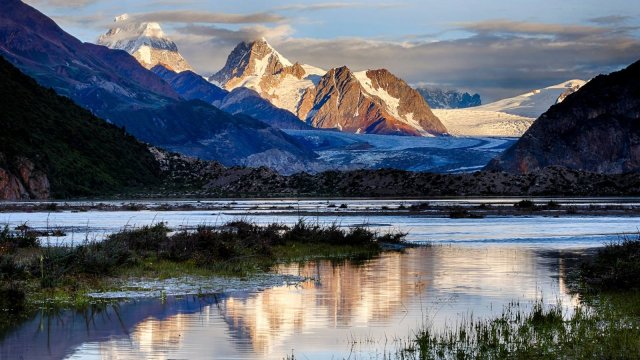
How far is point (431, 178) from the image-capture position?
6580 inches

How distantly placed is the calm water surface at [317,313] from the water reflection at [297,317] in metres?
0.03

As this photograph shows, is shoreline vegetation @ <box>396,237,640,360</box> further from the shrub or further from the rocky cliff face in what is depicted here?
the rocky cliff face

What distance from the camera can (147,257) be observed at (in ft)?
132

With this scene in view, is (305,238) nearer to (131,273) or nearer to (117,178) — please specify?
(131,273)

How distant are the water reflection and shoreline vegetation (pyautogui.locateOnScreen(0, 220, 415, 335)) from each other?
2.66 m

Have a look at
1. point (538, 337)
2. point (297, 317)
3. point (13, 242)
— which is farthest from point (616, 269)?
point (13, 242)

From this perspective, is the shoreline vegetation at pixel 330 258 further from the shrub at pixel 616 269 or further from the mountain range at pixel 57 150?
the mountain range at pixel 57 150

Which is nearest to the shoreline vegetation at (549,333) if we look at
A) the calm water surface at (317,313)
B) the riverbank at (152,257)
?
the calm water surface at (317,313)

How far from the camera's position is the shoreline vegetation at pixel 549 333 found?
20.0m

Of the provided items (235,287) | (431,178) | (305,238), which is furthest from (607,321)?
A: (431,178)

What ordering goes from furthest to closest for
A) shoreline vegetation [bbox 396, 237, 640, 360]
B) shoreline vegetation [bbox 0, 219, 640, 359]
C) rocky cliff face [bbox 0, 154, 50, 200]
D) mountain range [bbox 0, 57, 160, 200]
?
mountain range [bbox 0, 57, 160, 200], rocky cliff face [bbox 0, 154, 50, 200], shoreline vegetation [bbox 0, 219, 640, 359], shoreline vegetation [bbox 396, 237, 640, 360]

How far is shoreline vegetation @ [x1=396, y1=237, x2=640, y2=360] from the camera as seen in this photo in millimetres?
20000

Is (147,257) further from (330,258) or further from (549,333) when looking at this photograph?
(549,333)

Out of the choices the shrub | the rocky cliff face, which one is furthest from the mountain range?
the shrub
